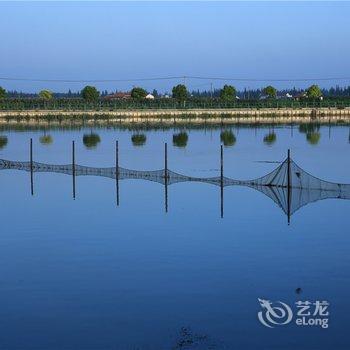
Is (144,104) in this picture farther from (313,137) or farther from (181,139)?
(313,137)

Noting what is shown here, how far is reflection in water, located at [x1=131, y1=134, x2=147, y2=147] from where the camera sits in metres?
53.5

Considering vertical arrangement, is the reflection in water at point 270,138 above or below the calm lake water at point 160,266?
above

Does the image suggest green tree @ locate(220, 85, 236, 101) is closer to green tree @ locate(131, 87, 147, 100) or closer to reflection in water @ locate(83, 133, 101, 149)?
green tree @ locate(131, 87, 147, 100)

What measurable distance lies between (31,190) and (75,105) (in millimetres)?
68887

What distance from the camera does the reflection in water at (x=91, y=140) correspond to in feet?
170

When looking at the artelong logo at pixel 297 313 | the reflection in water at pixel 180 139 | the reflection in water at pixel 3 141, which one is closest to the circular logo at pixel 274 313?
the artelong logo at pixel 297 313

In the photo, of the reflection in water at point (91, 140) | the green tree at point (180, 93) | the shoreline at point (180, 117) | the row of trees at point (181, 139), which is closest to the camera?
the reflection in water at point (91, 140)

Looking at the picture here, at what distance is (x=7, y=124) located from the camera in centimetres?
7550

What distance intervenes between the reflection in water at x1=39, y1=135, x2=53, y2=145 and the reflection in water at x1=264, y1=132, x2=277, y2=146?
613 inches

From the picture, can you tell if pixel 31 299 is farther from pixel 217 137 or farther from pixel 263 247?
pixel 217 137

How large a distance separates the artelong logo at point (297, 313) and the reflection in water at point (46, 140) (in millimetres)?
44077

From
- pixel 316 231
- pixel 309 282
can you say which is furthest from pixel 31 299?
pixel 316 231

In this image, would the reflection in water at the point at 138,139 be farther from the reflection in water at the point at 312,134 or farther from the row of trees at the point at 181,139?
the reflection in water at the point at 312,134

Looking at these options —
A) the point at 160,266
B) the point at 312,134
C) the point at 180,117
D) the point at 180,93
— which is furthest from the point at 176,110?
the point at 160,266
